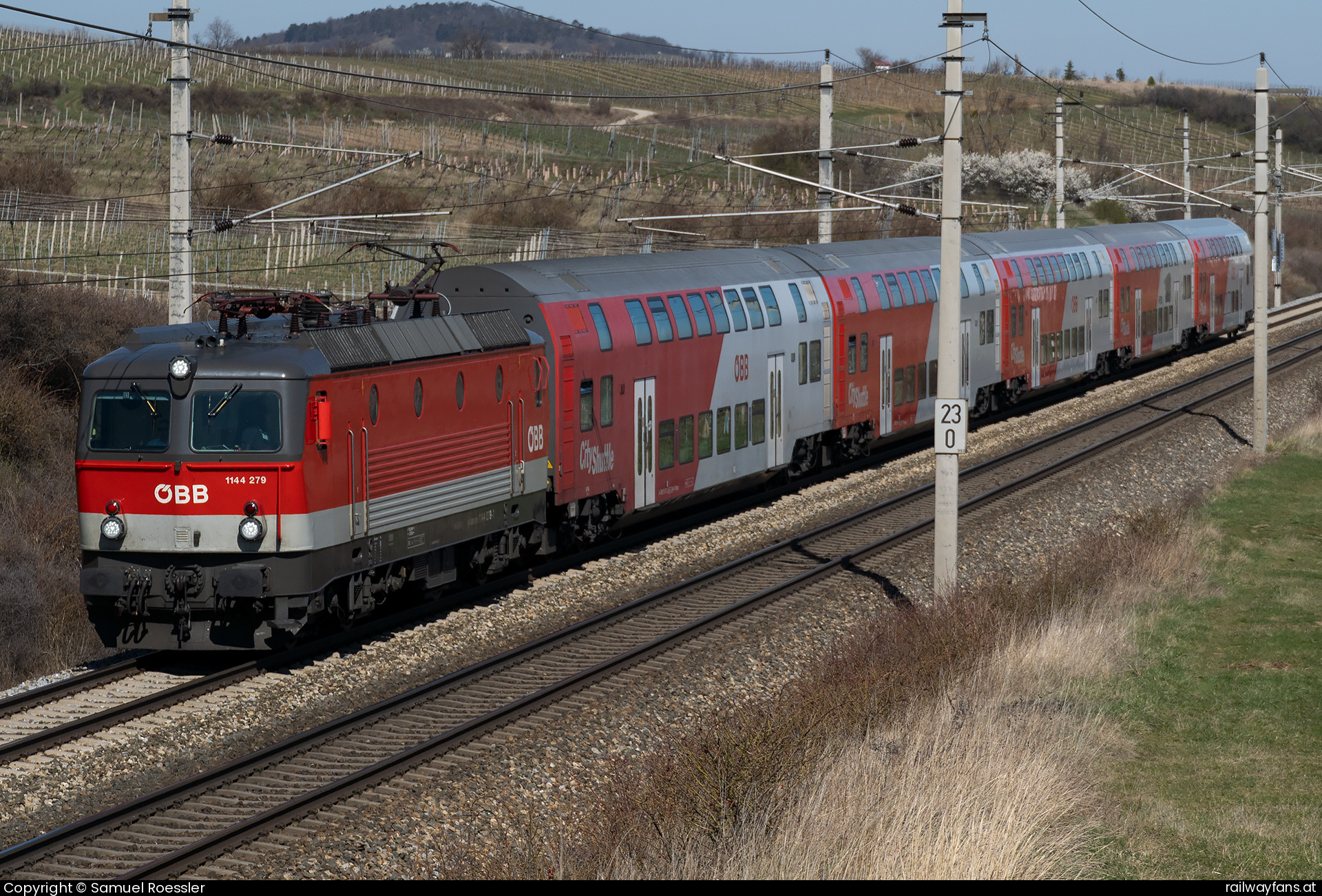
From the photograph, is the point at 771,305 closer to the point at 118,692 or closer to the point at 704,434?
the point at 704,434

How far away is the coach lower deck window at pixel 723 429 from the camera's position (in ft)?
77.7

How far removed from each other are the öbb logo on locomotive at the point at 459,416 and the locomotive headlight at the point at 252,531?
Answer: 4 cm

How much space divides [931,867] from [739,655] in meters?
7.06

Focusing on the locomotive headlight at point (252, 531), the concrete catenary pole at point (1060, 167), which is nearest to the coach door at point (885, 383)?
the locomotive headlight at point (252, 531)

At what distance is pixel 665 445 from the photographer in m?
22.3

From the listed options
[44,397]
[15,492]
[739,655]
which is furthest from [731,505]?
[44,397]

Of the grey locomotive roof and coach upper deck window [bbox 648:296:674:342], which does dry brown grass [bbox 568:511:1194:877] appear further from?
coach upper deck window [bbox 648:296:674:342]

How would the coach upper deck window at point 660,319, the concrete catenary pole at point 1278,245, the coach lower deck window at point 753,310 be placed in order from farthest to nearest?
the concrete catenary pole at point 1278,245
the coach lower deck window at point 753,310
the coach upper deck window at point 660,319

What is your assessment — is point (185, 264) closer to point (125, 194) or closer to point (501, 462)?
point (501, 462)

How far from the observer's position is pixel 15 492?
23.4 meters

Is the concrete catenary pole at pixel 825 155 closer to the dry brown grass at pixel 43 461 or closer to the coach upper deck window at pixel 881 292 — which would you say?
the coach upper deck window at pixel 881 292

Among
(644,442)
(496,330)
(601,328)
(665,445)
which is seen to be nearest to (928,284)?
(665,445)

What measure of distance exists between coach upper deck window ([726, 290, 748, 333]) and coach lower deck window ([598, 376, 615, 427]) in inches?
145

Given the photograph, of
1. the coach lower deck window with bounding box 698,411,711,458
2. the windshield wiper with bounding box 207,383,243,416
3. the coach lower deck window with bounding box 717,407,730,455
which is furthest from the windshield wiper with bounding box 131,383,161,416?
the coach lower deck window with bounding box 717,407,730,455
